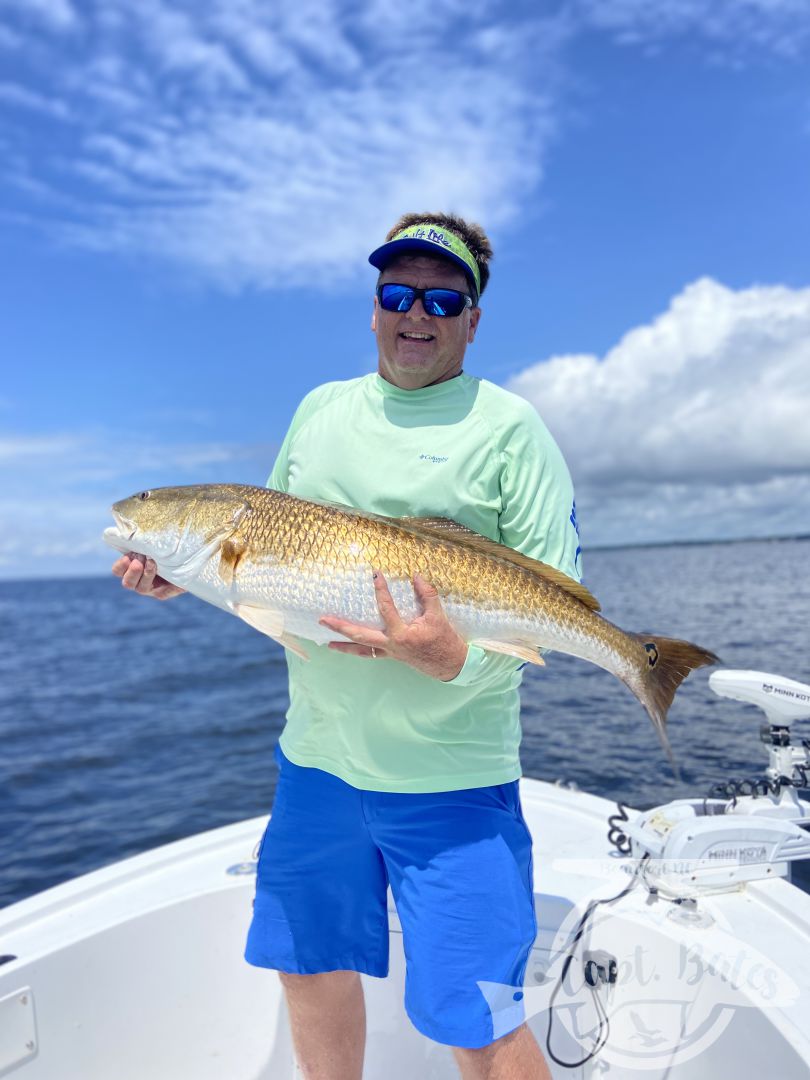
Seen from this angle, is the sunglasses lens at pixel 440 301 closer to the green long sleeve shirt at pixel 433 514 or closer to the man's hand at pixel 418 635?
the green long sleeve shirt at pixel 433 514

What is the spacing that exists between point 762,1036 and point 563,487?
2384mm

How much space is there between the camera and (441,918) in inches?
98.7

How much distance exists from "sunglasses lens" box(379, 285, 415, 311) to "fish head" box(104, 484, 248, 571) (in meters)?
1.02

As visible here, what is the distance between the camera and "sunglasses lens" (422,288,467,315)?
2861 millimetres

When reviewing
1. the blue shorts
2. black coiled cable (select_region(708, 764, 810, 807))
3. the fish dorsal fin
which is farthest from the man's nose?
black coiled cable (select_region(708, 764, 810, 807))

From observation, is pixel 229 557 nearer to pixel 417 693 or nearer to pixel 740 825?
pixel 417 693

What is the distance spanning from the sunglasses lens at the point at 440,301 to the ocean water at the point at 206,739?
6066 mm

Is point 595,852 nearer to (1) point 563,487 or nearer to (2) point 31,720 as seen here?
(1) point 563,487

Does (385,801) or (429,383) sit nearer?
(385,801)

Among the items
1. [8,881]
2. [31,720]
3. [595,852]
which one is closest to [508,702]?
[595,852]

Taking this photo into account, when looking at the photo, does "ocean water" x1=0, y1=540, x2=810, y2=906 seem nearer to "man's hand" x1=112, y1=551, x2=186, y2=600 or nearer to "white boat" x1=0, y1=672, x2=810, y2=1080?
"white boat" x1=0, y1=672, x2=810, y2=1080

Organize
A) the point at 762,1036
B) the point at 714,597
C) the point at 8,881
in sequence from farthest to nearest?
the point at 714,597
the point at 8,881
the point at 762,1036
